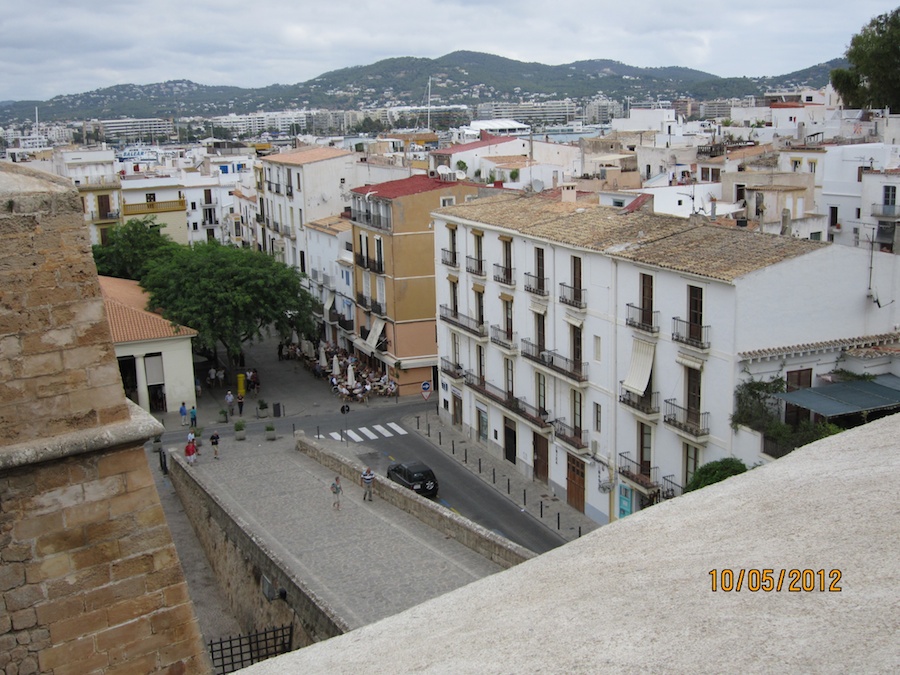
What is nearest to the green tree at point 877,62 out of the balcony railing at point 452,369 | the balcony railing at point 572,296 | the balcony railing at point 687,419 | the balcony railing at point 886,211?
the balcony railing at point 886,211

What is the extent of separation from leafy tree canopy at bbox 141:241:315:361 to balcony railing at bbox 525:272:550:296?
604 inches

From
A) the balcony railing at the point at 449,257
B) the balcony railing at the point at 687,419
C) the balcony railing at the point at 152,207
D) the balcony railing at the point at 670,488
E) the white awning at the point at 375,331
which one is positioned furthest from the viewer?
the balcony railing at the point at 152,207

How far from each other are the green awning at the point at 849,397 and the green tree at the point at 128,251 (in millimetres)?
37943

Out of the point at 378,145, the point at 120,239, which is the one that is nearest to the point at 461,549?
the point at 120,239

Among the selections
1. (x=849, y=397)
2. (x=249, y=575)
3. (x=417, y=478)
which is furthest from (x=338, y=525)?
(x=849, y=397)

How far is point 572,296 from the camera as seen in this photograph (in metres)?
30.8

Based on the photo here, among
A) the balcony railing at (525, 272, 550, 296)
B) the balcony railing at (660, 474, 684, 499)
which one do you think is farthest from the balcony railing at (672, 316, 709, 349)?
the balcony railing at (525, 272, 550, 296)

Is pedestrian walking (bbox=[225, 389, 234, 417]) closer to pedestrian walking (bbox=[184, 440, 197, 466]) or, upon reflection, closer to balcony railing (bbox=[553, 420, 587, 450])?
pedestrian walking (bbox=[184, 440, 197, 466])

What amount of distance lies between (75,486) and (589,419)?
23183 millimetres

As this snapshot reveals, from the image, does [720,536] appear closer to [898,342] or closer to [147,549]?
[147,549]

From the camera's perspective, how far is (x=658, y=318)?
27000 millimetres

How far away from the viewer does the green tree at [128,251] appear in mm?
54625

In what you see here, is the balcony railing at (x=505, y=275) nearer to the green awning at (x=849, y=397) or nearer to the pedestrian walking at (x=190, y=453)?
the pedestrian walking at (x=190, y=453)

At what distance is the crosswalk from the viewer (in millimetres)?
39344
